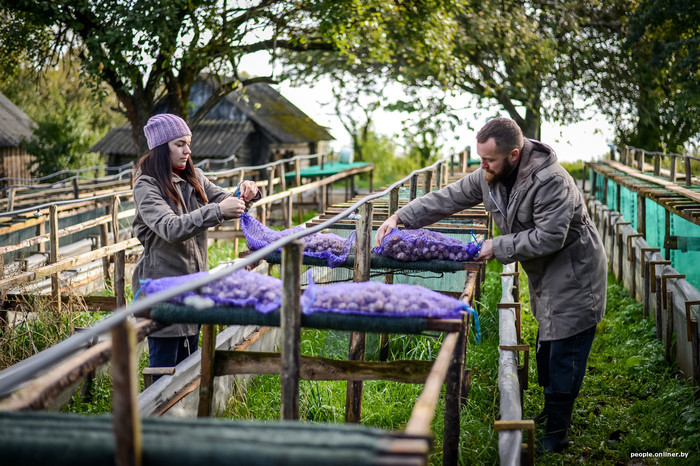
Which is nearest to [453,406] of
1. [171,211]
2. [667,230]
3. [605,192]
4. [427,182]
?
[171,211]

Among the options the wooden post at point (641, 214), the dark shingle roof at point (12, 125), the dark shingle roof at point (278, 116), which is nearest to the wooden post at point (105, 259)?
the wooden post at point (641, 214)

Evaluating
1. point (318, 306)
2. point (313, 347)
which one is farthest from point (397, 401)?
point (318, 306)

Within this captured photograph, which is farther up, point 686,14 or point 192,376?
point 686,14

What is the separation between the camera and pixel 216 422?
1.98 m

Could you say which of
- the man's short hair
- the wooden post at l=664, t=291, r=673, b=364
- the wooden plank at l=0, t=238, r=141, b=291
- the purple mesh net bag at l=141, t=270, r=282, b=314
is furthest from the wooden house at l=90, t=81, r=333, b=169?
the purple mesh net bag at l=141, t=270, r=282, b=314

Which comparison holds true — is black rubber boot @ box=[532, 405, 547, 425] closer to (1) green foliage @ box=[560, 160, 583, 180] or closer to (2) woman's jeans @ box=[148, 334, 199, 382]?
(2) woman's jeans @ box=[148, 334, 199, 382]

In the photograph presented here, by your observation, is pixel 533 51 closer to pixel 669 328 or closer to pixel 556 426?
pixel 669 328

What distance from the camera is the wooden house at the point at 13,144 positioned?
84.0ft

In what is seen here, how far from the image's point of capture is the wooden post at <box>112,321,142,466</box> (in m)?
1.82

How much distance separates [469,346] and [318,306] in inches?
171

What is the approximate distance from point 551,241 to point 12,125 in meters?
27.7

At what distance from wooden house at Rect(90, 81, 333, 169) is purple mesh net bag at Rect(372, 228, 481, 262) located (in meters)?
18.6

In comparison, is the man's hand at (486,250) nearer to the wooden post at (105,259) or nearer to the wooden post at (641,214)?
the wooden post at (641,214)

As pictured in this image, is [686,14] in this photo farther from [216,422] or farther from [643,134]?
[216,422]
